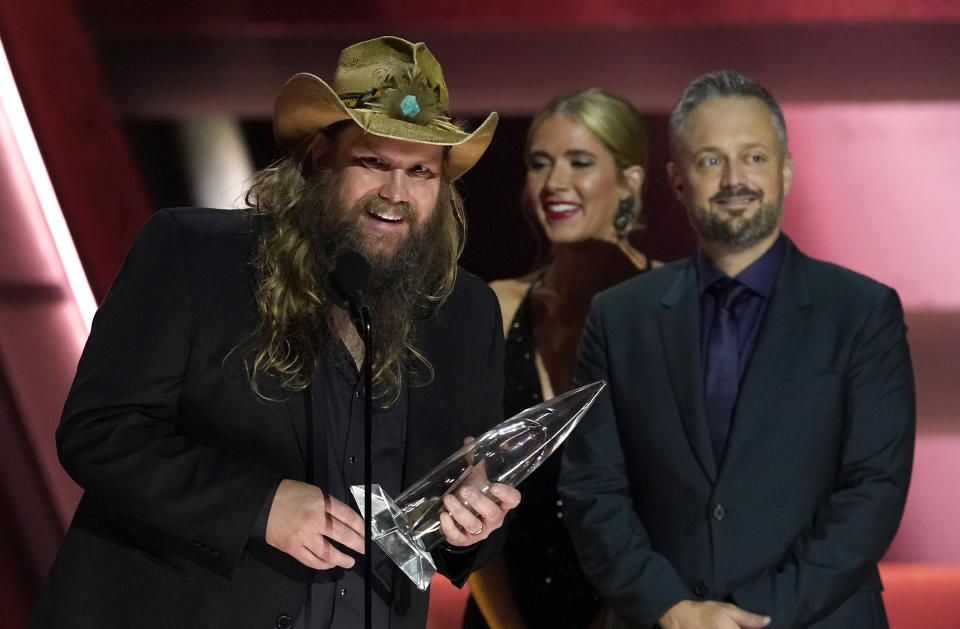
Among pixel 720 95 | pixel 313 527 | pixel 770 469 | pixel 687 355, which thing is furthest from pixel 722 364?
pixel 313 527

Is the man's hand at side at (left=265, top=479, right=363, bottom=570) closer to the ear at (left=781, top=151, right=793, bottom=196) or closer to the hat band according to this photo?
the hat band

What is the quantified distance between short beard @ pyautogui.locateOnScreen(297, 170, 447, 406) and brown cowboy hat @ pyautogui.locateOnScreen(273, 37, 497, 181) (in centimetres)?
12

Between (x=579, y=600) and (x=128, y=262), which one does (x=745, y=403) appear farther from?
(x=128, y=262)

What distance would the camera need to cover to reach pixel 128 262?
2.10 m

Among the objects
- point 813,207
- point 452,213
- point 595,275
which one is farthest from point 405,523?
point 813,207

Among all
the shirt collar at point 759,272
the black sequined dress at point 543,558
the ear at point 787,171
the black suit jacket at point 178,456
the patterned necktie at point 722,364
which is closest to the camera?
the black suit jacket at point 178,456

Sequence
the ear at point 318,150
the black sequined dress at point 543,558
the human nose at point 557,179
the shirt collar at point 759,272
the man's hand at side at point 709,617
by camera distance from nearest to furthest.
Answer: the ear at point 318,150 < the man's hand at side at point 709,617 < the shirt collar at point 759,272 < the black sequined dress at point 543,558 < the human nose at point 557,179

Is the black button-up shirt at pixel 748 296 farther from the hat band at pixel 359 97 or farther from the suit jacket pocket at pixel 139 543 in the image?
the suit jacket pocket at pixel 139 543

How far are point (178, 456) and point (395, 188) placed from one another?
25.5 inches

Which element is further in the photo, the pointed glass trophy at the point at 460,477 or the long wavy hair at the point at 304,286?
the long wavy hair at the point at 304,286

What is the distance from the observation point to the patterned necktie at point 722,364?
288cm

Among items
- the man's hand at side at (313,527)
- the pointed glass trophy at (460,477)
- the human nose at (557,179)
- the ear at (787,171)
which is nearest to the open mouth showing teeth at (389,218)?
the pointed glass trophy at (460,477)

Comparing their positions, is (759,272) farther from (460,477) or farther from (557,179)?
(460,477)

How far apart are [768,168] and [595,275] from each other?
770 millimetres
